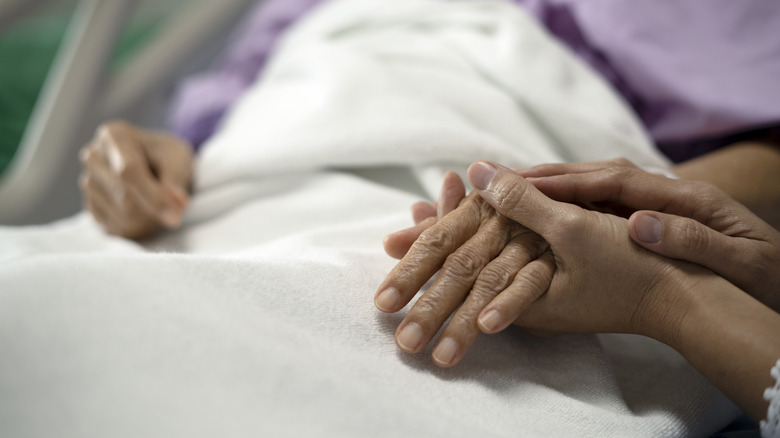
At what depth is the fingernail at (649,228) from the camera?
47 centimetres

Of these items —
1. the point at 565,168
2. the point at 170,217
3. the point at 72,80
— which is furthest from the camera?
the point at 72,80

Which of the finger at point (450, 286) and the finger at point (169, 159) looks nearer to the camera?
the finger at point (450, 286)

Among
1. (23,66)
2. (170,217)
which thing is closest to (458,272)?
(170,217)

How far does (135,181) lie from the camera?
31.5 inches

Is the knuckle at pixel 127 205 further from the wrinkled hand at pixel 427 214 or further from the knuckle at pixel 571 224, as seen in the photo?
the knuckle at pixel 571 224

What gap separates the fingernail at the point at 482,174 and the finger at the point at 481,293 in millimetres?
58

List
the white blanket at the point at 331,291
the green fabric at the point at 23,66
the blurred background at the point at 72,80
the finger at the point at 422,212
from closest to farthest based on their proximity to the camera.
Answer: the white blanket at the point at 331,291 < the finger at the point at 422,212 < the blurred background at the point at 72,80 < the green fabric at the point at 23,66

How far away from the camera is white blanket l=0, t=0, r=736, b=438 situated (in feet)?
1.22

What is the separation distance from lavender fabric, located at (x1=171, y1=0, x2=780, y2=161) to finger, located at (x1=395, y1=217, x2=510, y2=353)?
19.0 inches

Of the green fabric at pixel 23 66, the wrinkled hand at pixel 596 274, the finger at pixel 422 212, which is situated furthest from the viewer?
the green fabric at pixel 23 66

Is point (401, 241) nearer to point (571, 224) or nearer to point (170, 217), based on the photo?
point (571, 224)

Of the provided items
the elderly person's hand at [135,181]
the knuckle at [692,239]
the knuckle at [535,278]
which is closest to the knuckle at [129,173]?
Answer: the elderly person's hand at [135,181]

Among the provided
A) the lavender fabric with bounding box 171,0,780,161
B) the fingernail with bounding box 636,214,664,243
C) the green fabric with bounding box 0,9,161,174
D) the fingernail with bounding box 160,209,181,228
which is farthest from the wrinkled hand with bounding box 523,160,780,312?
the green fabric with bounding box 0,9,161,174

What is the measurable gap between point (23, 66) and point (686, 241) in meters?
1.46
